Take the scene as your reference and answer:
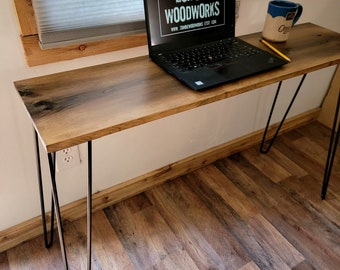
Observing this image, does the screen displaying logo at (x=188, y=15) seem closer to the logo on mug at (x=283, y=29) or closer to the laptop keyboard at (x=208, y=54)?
the laptop keyboard at (x=208, y=54)

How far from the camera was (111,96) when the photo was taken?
2.64 ft

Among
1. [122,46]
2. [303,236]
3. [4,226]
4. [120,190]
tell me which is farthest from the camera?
[120,190]

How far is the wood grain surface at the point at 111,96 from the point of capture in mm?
693

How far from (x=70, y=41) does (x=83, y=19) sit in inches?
3.0

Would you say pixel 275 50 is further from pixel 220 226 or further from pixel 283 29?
pixel 220 226

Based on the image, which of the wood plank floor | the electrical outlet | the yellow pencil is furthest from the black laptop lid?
the wood plank floor

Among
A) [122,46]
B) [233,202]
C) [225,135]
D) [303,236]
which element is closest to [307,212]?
[303,236]

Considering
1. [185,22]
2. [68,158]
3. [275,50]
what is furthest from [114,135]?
[275,50]

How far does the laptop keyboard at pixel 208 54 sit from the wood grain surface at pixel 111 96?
57 millimetres

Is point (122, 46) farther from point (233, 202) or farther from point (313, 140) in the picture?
point (313, 140)

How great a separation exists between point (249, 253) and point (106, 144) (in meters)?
0.72

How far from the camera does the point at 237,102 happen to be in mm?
1604

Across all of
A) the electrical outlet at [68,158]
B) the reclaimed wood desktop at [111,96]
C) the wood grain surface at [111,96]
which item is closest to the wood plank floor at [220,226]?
the electrical outlet at [68,158]

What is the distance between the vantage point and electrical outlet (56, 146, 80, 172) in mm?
1188
